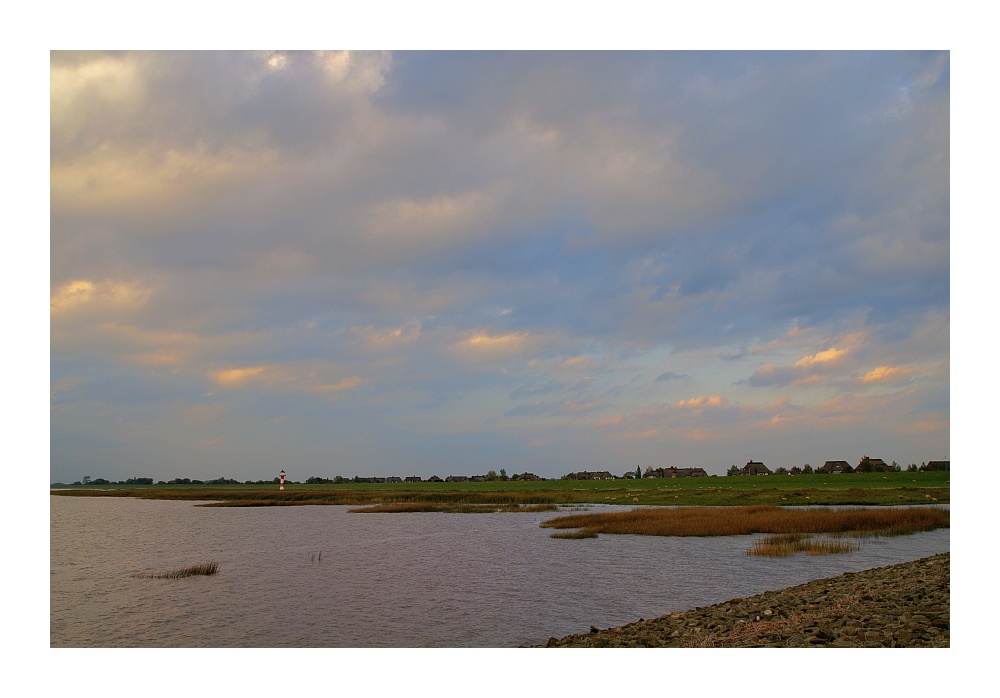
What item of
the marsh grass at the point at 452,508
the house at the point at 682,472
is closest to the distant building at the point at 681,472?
the house at the point at 682,472

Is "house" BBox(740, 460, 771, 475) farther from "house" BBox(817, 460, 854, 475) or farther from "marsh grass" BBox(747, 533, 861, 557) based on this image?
"marsh grass" BBox(747, 533, 861, 557)

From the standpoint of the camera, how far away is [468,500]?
90.1 meters

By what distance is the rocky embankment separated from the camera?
1481 cm

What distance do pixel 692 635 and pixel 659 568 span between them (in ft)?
45.8

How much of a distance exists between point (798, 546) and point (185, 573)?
3314 cm

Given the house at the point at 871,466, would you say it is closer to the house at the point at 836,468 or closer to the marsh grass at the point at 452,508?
the house at the point at 836,468

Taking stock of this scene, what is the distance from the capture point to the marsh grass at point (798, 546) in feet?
109

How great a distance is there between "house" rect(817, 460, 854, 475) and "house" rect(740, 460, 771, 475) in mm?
11462

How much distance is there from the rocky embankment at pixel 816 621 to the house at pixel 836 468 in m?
132

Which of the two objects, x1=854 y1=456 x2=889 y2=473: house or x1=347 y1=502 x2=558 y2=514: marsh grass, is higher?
x1=347 y1=502 x2=558 y2=514: marsh grass

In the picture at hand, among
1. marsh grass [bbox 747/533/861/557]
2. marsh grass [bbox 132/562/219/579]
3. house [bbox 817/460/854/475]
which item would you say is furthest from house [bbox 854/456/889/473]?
marsh grass [bbox 132/562/219/579]

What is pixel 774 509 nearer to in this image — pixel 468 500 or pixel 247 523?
pixel 468 500

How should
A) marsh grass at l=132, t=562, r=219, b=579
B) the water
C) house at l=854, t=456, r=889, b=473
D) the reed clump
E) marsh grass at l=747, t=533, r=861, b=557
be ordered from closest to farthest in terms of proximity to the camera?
the water → marsh grass at l=132, t=562, r=219, b=579 → marsh grass at l=747, t=533, r=861, b=557 → the reed clump → house at l=854, t=456, r=889, b=473

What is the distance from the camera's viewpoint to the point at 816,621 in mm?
16359
